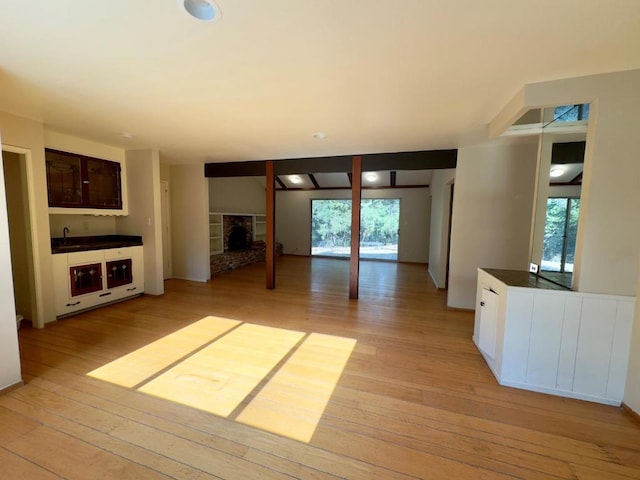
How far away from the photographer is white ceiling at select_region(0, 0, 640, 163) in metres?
1.31

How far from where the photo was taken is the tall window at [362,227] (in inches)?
324

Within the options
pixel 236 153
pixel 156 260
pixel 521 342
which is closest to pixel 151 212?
pixel 156 260

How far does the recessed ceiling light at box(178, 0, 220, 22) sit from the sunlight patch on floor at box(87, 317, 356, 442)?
2391 mm

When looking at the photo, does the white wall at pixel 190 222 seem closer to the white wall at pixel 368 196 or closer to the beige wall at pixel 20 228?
the beige wall at pixel 20 228

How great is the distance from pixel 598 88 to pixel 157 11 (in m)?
2.88

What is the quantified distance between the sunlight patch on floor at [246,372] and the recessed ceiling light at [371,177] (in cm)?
547

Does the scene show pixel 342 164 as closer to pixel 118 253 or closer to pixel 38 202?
pixel 118 253

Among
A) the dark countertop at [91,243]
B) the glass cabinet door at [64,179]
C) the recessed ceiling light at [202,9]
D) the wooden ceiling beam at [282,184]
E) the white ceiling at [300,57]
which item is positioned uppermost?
the wooden ceiling beam at [282,184]

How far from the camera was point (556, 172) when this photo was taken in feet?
8.02

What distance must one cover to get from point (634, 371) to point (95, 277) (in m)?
5.70

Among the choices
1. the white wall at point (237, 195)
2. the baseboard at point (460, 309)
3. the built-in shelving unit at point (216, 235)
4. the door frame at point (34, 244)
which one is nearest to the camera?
the door frame at point (34, 244)

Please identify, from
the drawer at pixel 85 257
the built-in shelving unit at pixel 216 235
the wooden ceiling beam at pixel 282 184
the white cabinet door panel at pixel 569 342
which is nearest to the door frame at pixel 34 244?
the drawer at pixel 85 257

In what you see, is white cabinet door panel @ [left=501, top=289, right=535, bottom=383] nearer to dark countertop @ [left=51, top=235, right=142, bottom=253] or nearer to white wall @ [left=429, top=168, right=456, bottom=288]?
white wall @ [left=429, top=168, right=456, bottom=288]

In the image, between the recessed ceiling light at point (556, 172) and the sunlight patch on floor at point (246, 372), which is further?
the recessed ceiling light at point (556, 172)
